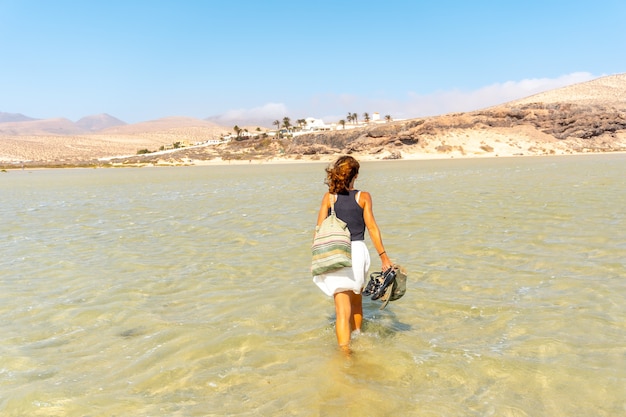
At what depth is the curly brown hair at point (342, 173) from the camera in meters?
5.35

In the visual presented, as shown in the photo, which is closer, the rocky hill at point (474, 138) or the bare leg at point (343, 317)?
the bare leg at point (343, 317)

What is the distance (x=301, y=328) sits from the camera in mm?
6301

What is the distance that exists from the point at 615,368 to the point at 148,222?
46.4 ft

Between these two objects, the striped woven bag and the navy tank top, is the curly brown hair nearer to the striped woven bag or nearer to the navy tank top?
the navy tank top

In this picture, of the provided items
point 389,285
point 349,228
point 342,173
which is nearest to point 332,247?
point 349,228

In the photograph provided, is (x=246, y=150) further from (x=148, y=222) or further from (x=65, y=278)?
(x=65, y=278)

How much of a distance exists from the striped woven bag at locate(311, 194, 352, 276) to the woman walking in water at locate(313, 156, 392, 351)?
0.11m

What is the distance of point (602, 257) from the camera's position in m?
8.92

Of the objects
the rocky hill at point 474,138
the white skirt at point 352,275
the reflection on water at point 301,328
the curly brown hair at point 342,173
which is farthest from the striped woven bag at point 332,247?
the rocky hill at point 474,138

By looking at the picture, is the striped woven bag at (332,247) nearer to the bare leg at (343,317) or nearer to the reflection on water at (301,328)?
the bare leg at (343,317)

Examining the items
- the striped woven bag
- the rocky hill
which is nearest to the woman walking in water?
the striped woven bag

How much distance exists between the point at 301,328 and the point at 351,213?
73.0 inches

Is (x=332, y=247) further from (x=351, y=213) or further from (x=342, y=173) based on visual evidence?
(x=342, y=173)

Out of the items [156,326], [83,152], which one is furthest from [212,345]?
[83,152]
